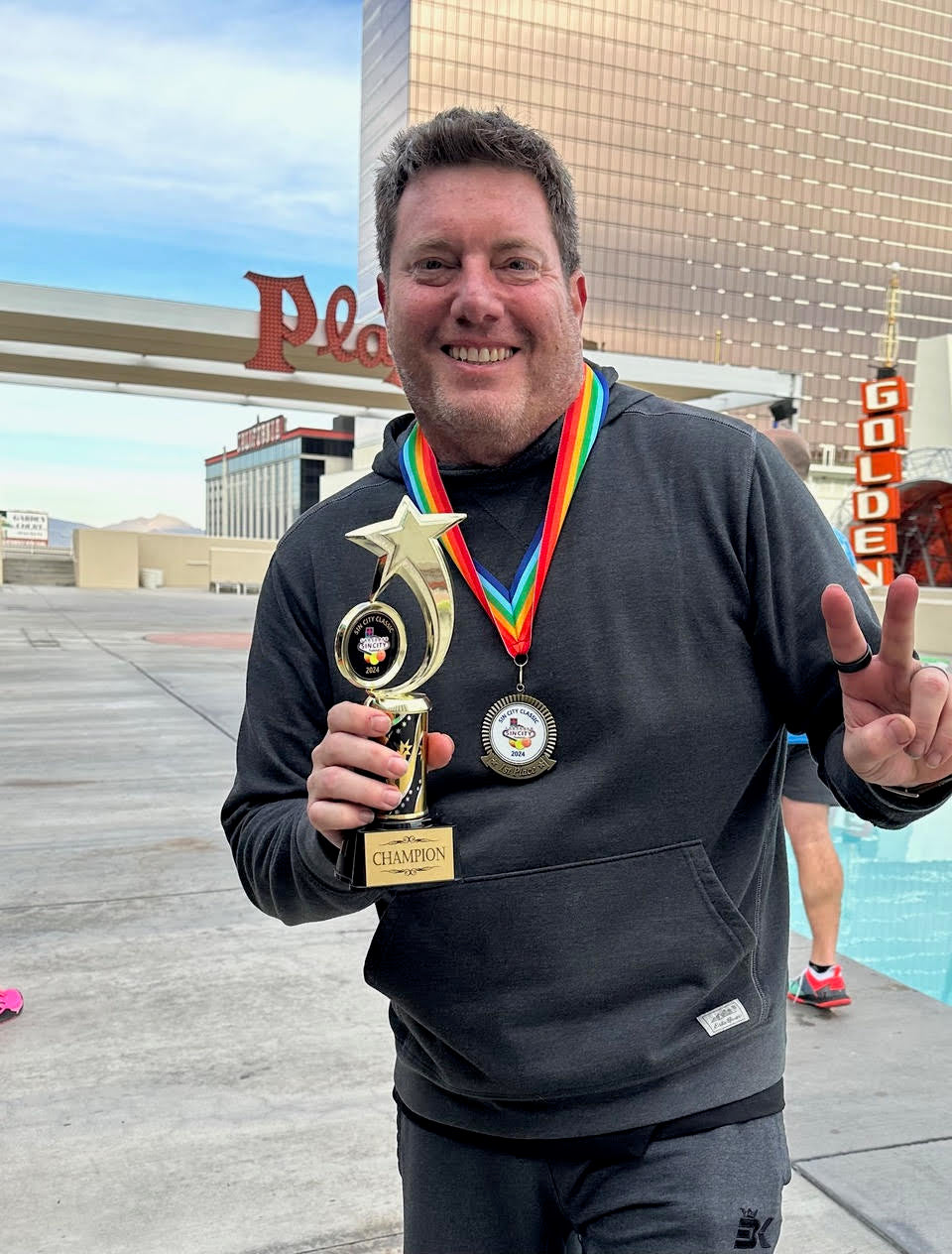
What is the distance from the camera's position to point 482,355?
Answer: 159 centimetres

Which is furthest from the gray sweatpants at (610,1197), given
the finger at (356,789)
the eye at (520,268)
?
the eye at (520,268)

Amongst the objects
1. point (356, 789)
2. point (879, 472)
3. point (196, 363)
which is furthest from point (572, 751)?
point (196, 363)

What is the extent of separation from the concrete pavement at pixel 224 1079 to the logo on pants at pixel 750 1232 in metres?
1.30

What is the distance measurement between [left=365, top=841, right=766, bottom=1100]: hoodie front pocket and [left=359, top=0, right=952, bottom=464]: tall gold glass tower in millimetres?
103681

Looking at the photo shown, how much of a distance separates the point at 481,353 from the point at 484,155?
0.28 meters

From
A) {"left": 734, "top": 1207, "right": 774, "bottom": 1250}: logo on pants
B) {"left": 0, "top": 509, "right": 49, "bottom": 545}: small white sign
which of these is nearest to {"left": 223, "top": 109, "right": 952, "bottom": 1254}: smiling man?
{"left": 734, "top": 1207, "right": 774, "bottom": 1250}: logo on pants

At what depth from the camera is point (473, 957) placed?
1428 mm

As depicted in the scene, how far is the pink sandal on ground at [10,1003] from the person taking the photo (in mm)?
3648

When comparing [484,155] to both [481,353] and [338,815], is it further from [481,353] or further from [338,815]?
[338,815]

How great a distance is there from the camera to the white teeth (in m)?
1.59

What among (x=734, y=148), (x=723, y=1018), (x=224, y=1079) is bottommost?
(x=224, y=1079)

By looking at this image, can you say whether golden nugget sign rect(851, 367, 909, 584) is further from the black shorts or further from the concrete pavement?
the black shorts

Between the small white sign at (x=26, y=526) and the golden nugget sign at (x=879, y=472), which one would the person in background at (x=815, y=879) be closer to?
the golden nugget sign at (x=879, y=472)

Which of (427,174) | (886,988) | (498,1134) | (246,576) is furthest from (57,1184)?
(246,576)
